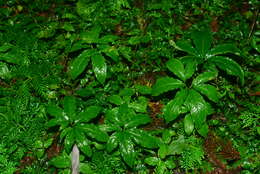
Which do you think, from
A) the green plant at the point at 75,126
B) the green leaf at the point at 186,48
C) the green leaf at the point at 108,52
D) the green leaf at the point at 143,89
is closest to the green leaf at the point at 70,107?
the green plant at the point at 75,126

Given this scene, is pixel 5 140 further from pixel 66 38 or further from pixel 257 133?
pixel 257 133

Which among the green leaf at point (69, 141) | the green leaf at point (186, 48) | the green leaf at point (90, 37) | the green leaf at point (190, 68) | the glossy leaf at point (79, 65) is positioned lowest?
the green leaf at point (69, 141)

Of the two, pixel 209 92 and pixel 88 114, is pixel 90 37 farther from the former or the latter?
pixel 209 92

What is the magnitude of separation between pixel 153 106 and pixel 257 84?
1.27m

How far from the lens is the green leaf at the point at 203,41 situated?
304cm

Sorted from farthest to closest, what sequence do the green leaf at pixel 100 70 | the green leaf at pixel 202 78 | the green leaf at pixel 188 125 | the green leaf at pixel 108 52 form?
1. the green leaf at pixel 108 52
2. the green leaf at pixel 100 70
3. the green leaf at pixel 188 125
4. the green leaf at pixel 202 78

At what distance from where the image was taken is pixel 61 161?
2.85 metres

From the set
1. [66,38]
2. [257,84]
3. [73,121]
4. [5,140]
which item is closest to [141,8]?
[66,38]

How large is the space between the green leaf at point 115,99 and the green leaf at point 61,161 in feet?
2.34

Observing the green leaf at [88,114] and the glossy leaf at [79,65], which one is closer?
the green leaf at [88,114]

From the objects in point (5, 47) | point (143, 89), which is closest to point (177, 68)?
point (143, 89)

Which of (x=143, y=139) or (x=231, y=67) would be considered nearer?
(x=143, y=139)

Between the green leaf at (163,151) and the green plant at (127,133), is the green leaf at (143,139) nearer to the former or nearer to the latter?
the green plant at (127,133)

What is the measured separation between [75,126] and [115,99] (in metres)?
0.62
